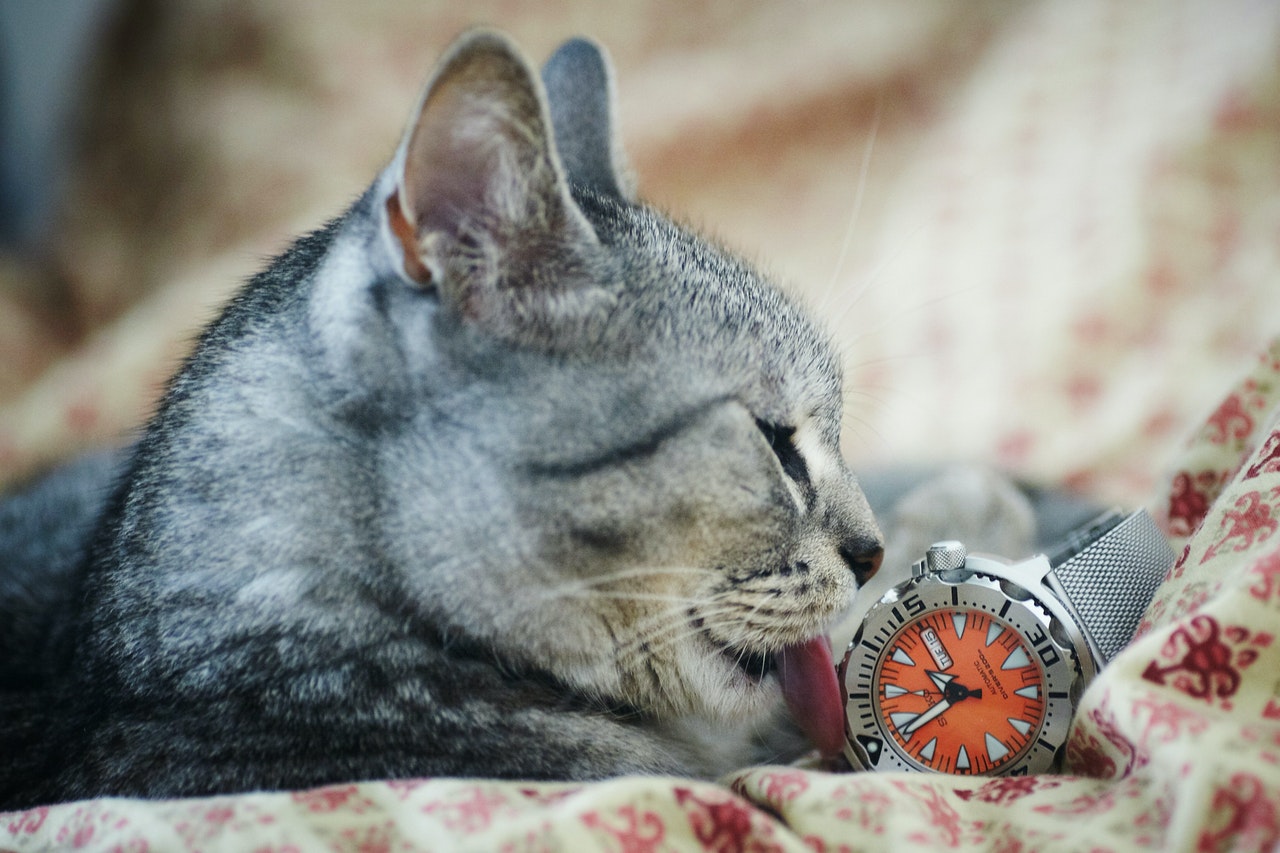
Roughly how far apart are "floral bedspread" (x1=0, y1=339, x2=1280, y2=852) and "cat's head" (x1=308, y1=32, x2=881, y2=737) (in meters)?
0.15

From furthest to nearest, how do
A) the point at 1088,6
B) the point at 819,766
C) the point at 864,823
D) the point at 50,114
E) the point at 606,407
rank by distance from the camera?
the point at 50,114 → the point at 1088,6 → the point at 819,766 → the point at 606,407 → the point at 864,823

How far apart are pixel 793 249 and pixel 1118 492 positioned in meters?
0.87

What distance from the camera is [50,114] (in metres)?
2.50

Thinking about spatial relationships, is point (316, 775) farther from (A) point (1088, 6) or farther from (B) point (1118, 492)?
(A) point (1088, 6)

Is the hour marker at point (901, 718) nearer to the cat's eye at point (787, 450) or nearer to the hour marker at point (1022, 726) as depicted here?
the hour marker at point (1022, 726)

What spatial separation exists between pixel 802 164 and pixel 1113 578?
1.54 meters

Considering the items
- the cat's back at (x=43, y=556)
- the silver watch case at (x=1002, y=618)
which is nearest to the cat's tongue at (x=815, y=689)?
the silver watch case at (x=1002, y=618)

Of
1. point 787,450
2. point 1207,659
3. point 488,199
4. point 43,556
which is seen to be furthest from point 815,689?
point 43,556

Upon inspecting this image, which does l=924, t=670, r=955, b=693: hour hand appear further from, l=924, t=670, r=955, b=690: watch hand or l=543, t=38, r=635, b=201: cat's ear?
l=543, t=38, r=635, b=201: cat's ear

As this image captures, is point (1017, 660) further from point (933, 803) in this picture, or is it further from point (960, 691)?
point (933, 803)

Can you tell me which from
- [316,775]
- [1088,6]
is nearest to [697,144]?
[1088,6]

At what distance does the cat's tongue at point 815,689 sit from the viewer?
90 centimetres

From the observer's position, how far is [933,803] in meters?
0.68

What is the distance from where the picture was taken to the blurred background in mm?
1743
